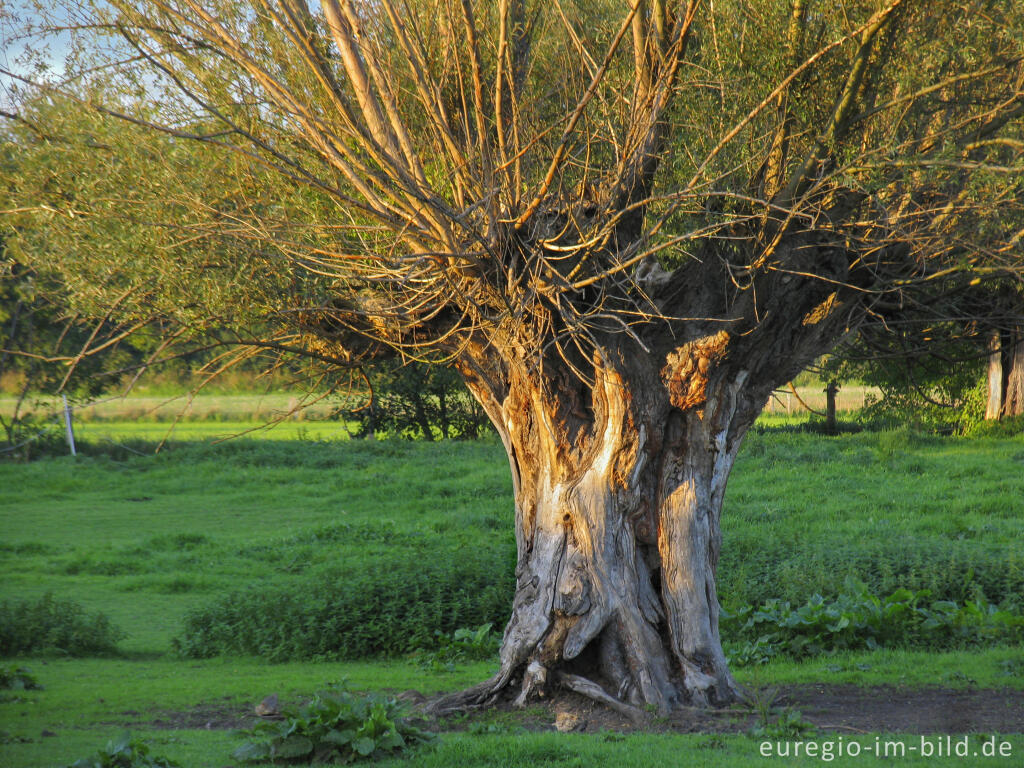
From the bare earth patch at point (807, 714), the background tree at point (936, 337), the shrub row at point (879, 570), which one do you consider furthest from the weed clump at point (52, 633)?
the background tree at point (936, 337)

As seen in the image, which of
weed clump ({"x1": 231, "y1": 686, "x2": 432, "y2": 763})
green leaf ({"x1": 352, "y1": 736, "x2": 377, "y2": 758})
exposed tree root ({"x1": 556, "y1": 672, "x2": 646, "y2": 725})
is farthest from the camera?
exposed tree root ({"x1": 556, "y1": 672, "x2": 646, "y2": 725})

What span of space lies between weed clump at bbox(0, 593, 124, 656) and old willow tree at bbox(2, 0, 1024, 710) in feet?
17.0

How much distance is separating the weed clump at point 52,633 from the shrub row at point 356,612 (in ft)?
2.92

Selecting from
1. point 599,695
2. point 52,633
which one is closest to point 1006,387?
point 599,695

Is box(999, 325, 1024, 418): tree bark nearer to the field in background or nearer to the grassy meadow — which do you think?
the grassy meadow

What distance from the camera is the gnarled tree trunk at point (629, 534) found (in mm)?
7359

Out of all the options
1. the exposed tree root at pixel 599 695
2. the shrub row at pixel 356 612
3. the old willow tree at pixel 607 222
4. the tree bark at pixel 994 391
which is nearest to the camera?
the old willow tree at pixel 607 222

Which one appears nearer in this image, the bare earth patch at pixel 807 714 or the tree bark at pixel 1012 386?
the bare earth patch at pixel 807 714

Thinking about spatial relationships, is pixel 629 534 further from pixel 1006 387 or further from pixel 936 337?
pixel 1006 387

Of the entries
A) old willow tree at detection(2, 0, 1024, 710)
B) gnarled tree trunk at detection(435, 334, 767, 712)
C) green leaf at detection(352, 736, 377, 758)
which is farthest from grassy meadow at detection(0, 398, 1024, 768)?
old willow tree at detection(2, 0, 1024, 710)

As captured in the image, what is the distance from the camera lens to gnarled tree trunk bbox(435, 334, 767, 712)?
7.36 metres

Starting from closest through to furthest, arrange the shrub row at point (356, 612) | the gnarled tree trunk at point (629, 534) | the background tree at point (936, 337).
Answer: the gnarled tree trunk at point (629, 534) < the background tree at point (936, 337) < the shrub row at point (356, 612)

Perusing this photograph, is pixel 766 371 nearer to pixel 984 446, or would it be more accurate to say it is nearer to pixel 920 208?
pixel 920 208

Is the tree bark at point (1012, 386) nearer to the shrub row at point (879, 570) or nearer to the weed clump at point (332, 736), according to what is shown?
the shrub row at point (879, 570)
